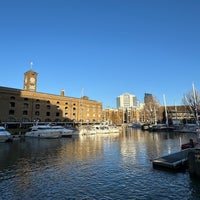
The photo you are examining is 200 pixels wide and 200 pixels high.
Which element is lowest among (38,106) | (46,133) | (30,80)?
(46,133)

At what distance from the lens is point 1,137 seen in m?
53.7

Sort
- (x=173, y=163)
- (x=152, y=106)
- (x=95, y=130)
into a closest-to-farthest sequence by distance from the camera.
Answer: (x=173, y=163)
(x=95, y=130)
(x=152, y=106)

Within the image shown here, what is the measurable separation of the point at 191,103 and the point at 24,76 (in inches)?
3240

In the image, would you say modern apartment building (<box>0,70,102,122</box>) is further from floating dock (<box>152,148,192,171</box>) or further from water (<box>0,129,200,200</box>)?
floating dock (<box>152,148,192,171</box>)

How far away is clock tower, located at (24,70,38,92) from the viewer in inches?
4286

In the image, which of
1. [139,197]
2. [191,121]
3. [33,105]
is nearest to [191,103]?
[191,121]

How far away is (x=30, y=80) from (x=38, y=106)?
19030 millimetres

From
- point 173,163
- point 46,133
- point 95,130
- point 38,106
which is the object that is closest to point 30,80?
point 38,106

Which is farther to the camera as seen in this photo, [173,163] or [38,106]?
[38,106]

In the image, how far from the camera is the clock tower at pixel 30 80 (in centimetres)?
10888

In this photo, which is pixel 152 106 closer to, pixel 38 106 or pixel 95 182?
pixel 38 106

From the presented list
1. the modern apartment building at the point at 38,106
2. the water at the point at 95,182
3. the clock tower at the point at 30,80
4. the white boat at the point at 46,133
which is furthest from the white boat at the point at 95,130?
the water at the point at 95,182

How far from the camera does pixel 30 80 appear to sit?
10956cm

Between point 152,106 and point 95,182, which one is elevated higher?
point 152,106
